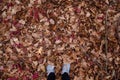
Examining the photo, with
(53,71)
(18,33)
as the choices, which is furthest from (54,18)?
(53,71)

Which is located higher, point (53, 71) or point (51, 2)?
point (51, 2)

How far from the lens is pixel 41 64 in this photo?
514cm

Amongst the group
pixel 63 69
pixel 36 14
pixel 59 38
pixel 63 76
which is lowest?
pixel 63 76

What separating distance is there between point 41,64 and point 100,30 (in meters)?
1.56

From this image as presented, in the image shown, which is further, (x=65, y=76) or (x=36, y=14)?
(x=36, y=14)

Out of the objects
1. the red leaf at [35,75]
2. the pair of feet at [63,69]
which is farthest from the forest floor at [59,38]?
the pair of feet at [63,69]

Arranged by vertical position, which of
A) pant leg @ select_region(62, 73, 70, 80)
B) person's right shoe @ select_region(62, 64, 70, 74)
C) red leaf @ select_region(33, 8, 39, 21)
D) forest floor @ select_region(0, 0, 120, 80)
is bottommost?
pant leg @ select_region(62, 73, 70, 80)

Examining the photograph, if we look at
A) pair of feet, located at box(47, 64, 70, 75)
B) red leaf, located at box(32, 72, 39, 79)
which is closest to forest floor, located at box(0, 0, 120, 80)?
red leaf, located at box(32, 72, 39, 79)

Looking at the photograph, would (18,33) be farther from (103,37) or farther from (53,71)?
(103,37)

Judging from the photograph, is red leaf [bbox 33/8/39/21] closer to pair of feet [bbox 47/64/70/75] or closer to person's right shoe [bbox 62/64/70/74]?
pair of feet [bbox 47/64/70/75]

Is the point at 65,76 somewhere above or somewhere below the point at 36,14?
below

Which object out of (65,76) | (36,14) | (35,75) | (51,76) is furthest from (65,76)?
(36,14)

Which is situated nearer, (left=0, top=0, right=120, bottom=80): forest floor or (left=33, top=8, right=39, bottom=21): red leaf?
(left=0, top=0, right=120, bottom=80): forest floor

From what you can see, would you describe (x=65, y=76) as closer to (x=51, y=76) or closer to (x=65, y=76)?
(x=65, y=76)
